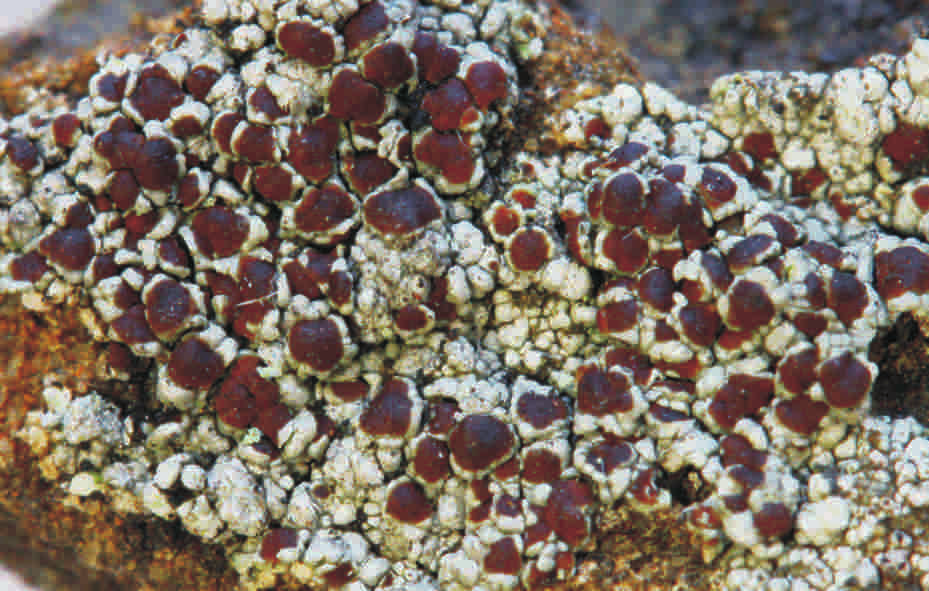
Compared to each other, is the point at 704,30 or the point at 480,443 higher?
the point at 704,30

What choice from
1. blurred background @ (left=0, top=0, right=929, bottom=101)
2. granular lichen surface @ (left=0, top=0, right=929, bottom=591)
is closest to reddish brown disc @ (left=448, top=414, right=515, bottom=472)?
granular lichen surface @ (left=0, top=0, right=929, bottom=591)

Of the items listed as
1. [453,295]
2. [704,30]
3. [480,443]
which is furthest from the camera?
[704,30]

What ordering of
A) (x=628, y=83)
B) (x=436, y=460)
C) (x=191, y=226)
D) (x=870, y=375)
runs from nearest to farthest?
(x=870, y=375) → (x=436, y=460) → (x=191, y=226) → (x=628, y=83)

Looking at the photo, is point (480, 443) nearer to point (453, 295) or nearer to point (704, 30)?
point (453, 295)

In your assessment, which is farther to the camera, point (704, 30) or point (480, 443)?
point (704, 30)

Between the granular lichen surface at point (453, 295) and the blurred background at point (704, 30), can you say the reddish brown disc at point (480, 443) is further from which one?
the blurred background at point (704, 30)

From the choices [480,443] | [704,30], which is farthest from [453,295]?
[704,30]

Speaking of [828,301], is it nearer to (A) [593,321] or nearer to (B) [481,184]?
(A) [593,321]

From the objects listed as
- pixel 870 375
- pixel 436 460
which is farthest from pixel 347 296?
pixel 870 375
